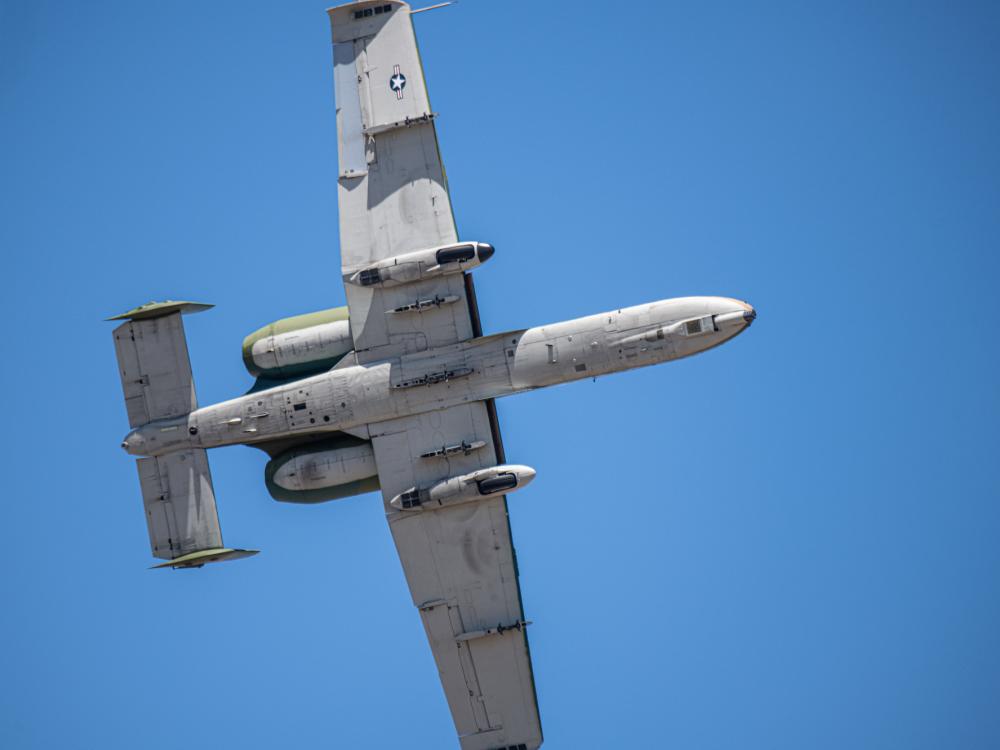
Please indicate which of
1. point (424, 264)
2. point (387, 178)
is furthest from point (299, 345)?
point (387, 178)

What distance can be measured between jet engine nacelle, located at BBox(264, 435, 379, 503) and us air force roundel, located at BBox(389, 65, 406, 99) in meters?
8.45

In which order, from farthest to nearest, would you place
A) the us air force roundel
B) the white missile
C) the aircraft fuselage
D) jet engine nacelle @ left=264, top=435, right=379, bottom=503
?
the us air force roundel → jet engine nacelle @ left=264, top=435, right=379, bottom=503 → the white missile → the aircraft fuselage

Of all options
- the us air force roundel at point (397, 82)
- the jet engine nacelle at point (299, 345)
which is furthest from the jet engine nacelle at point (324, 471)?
the us air force roundel at point (397, 82)

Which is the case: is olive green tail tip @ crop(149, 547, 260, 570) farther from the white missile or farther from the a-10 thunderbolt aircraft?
the white missile

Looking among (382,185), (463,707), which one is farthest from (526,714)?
(382,185)

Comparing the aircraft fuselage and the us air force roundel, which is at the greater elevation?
the us air force roundel

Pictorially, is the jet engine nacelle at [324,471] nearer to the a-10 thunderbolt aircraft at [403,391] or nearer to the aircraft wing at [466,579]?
the a-10 thunderbolt aircraft at [403,391]

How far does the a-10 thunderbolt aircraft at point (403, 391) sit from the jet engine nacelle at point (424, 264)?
1.4 inches

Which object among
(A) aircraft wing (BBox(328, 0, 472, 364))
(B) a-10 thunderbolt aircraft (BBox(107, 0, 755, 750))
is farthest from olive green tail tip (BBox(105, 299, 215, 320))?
→ (A) aircraft wing (BBox(328, 0, 472, 364))

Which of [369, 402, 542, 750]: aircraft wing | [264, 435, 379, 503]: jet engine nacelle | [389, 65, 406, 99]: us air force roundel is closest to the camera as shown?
[369, 402, 542, 750]: aircraft wing

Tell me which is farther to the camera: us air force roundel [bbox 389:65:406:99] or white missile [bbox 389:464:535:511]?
us air force roundel [bbox 389:65:406:99]

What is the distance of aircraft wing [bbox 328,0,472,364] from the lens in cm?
2567

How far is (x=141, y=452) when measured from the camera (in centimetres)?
2600

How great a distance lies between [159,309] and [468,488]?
861 centimetres
